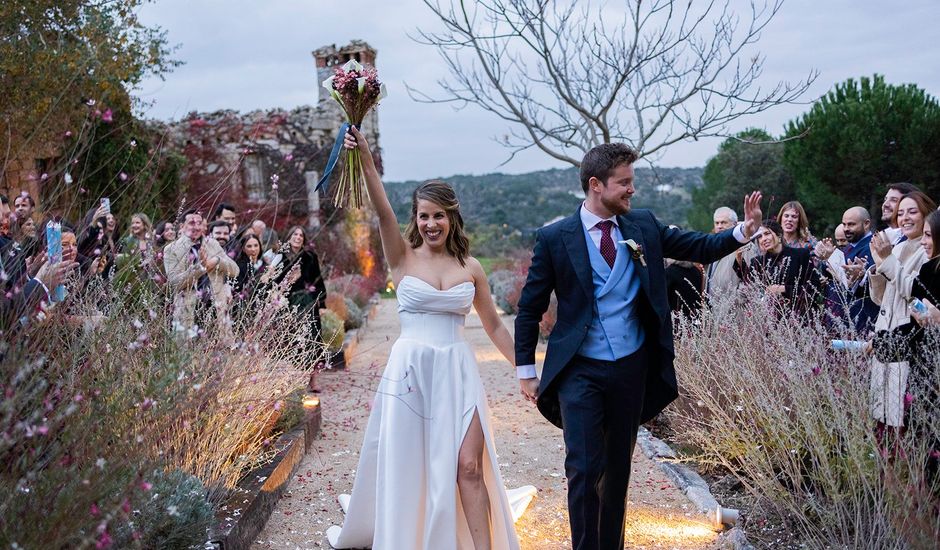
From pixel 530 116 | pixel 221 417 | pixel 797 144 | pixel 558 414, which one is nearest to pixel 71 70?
pixel 530 116

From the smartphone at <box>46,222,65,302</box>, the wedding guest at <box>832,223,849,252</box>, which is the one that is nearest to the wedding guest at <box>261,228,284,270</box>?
the smartphone at <box>46,222,65,302</box>

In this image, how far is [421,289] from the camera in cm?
421

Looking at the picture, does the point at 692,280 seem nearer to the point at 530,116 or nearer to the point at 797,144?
the point at 530,116

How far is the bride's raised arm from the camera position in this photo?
422 cm

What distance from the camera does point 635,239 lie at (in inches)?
157

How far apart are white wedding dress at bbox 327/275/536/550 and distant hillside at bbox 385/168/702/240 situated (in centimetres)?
3987

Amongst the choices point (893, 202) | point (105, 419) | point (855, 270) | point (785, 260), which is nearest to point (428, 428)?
point (105, 419)

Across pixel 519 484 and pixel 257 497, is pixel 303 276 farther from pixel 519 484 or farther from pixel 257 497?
pixel 257 497

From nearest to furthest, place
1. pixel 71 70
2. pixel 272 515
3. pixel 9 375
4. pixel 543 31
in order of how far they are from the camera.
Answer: pixel 9 375
pixel 272 515
pixel 543 31
pixel 71 70

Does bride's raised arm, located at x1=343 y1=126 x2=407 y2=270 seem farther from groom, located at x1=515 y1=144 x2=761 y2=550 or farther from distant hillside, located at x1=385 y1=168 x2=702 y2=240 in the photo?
distant hillside, located at x1=385 y1=168 x2=702 y2=240

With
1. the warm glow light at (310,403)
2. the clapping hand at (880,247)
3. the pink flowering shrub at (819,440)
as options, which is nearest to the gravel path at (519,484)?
the warm glow light at (310,403)

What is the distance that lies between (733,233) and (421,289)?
1.45 meters

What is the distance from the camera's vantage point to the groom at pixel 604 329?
12.6 feet

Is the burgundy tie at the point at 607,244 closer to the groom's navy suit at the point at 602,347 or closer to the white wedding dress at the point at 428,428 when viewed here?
the groom's navy suit at the point at 602,347
